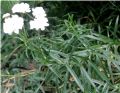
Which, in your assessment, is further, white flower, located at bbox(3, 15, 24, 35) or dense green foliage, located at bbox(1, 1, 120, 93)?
white flower, located at bbox(3, 15, 24, 35)

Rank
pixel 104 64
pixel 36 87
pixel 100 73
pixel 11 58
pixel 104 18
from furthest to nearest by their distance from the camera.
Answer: pixel 104 18 → pixel 11 58 → pixel 36 87 → pixel 104 64 → pixel 100 73

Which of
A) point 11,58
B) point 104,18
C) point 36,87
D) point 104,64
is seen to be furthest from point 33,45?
point 104,18

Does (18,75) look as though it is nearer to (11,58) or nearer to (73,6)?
(11,58)

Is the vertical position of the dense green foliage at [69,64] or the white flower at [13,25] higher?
the white flower at [13,25]

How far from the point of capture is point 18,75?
232 cm

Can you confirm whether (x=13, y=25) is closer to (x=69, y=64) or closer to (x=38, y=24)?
(x=38, y=24)

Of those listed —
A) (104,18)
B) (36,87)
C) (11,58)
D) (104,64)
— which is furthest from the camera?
(104,18)

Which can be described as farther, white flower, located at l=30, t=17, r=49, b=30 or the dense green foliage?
white flower, located at l=30, t=17, r=49, b=30

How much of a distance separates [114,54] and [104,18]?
1.04 m

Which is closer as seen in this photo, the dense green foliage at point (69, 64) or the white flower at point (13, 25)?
the dense green foliage at point (69, 64)

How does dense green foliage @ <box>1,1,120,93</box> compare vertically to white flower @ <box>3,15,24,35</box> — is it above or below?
below

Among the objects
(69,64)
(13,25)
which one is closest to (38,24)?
(13,25)

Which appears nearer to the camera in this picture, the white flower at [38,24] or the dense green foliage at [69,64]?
the dense green foliage at [69,64]

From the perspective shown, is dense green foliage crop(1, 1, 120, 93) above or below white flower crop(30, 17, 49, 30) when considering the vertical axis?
below
